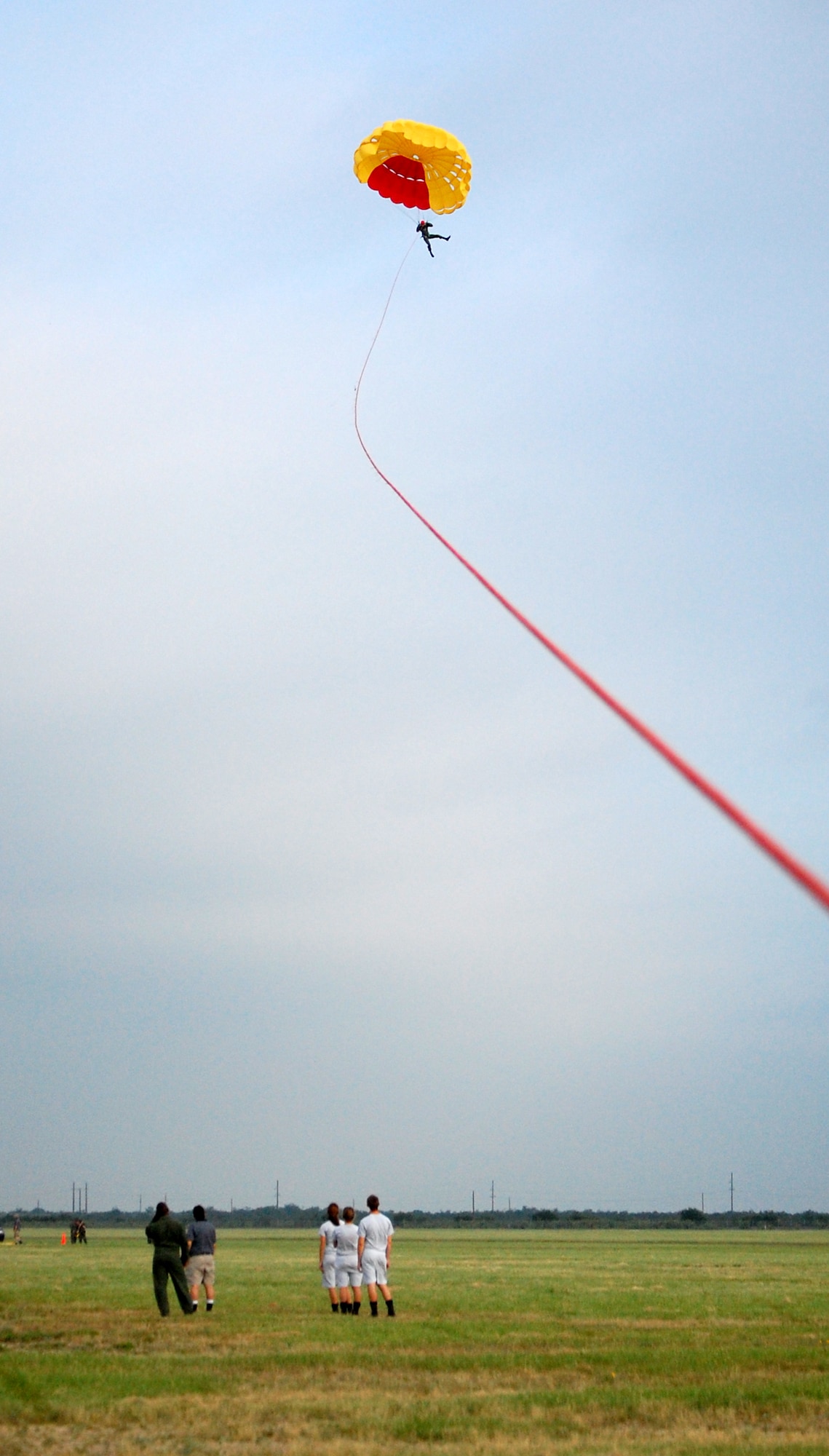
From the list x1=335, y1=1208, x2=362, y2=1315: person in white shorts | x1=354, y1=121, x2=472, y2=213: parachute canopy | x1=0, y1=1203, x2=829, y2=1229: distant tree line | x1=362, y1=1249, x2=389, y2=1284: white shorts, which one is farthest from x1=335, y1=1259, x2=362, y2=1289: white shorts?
x1=0, y1=1203, x2=829, y2=1229: distant tree line

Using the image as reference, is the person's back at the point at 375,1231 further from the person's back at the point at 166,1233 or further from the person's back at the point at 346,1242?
the person's back at the point at 166,1233

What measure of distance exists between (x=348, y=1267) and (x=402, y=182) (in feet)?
52.9

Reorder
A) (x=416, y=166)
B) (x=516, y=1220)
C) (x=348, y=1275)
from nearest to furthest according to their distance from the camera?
(x=348, y=1275) < (x=416, y=166) < (x=516, y=1220)

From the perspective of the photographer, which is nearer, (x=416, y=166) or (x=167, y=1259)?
(x=167, y=1259)

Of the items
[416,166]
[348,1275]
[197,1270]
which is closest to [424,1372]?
[348,1275]

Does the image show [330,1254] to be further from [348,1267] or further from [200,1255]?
[200,1255]

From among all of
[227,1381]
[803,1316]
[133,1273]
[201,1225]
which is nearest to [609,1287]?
[803,1316]

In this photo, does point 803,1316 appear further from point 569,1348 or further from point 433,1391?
point 433,1391

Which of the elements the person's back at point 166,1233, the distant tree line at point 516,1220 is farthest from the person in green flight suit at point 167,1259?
the distant tree line at point 516,1220

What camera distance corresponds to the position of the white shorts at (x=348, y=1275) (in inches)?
713

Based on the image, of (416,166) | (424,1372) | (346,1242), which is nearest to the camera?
(424,1372)

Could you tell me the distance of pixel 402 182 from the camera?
72.6ft

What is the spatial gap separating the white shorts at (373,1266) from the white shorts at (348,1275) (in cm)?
40

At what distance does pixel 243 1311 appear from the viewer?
718 inches
